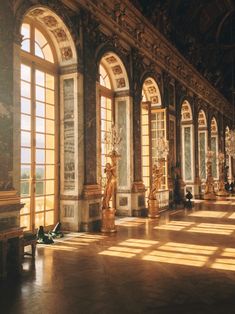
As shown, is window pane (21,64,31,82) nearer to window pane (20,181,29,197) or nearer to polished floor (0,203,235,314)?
window pane (20,181,29,197)

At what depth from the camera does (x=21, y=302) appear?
408 centimetres

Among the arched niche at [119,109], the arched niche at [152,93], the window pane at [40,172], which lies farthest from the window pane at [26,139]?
the arched niche at [152,93]

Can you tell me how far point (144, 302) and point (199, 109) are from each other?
16.9 meters

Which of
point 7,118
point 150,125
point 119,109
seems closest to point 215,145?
point 150,125

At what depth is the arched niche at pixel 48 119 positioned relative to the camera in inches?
315

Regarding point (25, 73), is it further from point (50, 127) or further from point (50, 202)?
point (50, 202)

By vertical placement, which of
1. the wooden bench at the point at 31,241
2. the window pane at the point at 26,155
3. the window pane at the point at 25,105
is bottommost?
the wooden bench at the point at 31,241

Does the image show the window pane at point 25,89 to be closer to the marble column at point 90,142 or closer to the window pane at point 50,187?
the marble column at point 90,142

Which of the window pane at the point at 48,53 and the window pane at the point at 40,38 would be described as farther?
the window pane at the point at 48,53

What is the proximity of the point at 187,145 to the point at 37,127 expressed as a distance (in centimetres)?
1192

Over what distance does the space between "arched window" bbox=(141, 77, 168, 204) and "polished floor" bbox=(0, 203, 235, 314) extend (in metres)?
5.19

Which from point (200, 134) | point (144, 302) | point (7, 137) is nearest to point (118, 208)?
point (7, 137)

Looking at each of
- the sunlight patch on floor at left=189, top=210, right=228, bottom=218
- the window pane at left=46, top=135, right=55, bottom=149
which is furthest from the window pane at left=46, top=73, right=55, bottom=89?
the sunlight patch on floor at left=189, top=210, right=228, bottom=218

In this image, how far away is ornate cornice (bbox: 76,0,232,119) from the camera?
33.3 feet
